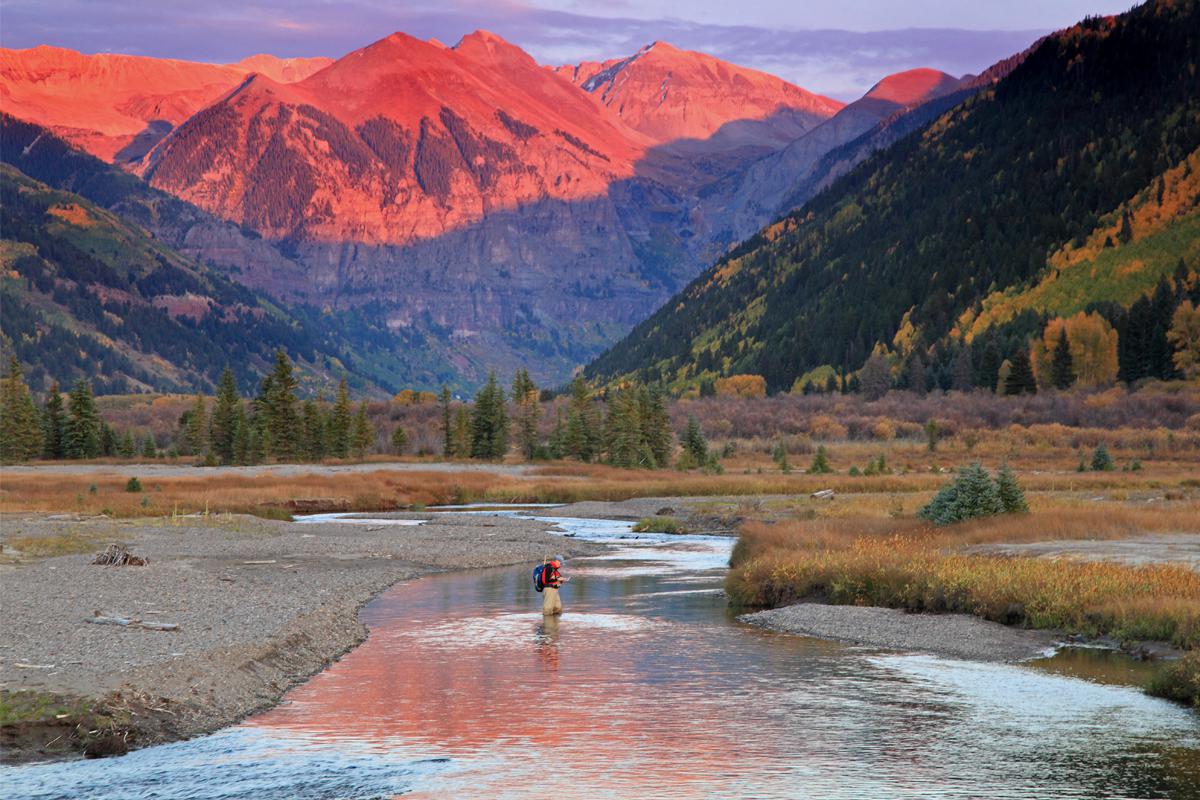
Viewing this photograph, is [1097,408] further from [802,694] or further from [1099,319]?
[802,694]

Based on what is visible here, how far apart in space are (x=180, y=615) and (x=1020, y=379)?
6342 inches

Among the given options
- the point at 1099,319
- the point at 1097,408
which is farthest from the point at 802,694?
the point at 1099,319

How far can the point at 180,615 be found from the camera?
31297 mm

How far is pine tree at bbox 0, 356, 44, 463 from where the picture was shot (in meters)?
122

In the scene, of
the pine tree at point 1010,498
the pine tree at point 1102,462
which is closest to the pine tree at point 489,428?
the pine tree at point 1102,462

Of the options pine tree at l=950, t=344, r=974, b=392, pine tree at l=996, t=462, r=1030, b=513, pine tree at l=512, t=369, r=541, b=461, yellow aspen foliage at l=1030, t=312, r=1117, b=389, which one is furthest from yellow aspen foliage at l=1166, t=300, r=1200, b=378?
pine tree at l=996, t=462, r=1030, b=513

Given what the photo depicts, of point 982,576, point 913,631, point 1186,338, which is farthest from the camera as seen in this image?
point 1186,338

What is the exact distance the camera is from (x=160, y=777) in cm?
1891

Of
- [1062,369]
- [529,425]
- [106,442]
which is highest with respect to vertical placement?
[1062,369]

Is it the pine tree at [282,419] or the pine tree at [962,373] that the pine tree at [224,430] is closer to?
the pine tree at [282,419]

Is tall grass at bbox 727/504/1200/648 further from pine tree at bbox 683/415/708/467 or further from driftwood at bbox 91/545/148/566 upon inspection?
pine tree at bbox 683/415/708/467

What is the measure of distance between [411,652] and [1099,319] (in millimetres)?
179349

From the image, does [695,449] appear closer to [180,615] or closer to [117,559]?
[117,559]

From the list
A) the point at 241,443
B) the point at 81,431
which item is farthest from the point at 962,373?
the point at 81,431
